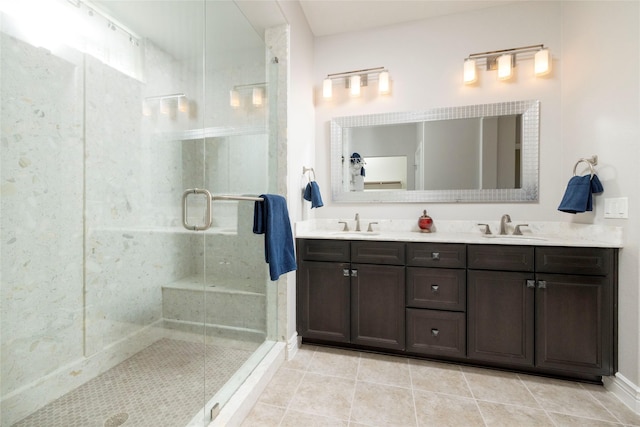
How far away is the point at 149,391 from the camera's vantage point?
1.32 metres

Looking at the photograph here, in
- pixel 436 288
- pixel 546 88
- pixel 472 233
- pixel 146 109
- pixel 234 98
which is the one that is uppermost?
pixel 546 88

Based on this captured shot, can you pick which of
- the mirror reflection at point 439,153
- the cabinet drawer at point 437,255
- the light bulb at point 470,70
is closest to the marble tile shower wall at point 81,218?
the cabinet drawer at point 437,255

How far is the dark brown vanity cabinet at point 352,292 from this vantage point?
1952mm

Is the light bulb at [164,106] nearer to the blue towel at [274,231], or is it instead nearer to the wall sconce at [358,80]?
the blue towel at [274,231]

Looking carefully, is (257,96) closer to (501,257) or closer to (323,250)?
(323,250)

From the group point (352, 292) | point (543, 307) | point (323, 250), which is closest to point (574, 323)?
point (543, 307)

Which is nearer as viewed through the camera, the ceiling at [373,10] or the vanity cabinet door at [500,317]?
the vanity cabinet door at [500,317]

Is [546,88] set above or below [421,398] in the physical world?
above

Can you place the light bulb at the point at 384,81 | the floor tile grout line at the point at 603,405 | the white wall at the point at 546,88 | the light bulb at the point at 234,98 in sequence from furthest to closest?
the light bulb at the point at 384,81 → the light bulb at the point at 234,98 → the white wall at the point at 546,88 → the floor tile grout line at the point at 603,405

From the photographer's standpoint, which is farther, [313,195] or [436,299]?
[313,195]

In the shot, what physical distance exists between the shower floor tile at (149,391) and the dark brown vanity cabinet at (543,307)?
5.36 feet

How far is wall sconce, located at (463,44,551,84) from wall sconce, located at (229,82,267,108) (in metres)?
1.67

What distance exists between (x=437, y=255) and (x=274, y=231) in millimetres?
1115

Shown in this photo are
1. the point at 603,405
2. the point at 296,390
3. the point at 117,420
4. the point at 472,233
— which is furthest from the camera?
the point at 472,233
